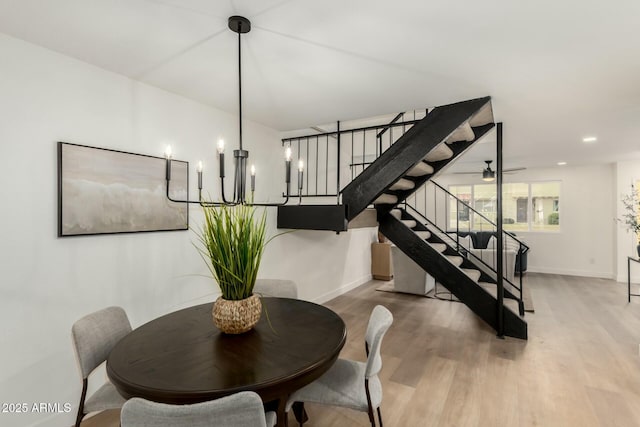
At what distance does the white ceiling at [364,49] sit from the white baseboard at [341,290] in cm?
287

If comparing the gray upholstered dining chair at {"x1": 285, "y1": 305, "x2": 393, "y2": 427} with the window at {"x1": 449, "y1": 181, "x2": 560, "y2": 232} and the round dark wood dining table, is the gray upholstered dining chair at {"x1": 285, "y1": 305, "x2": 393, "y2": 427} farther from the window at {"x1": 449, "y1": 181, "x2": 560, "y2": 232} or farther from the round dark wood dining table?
the window at {"x1": 449, "y1": 181, "x2": 560, "y2": 232}

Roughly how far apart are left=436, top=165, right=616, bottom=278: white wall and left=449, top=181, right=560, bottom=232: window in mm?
180

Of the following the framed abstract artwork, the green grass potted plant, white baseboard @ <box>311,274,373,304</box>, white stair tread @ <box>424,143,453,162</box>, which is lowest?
white baseboard @ <box>311,274,373,304</box>

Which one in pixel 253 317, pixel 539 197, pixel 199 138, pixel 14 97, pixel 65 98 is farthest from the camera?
pixel 539 197

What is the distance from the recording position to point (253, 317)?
1.70 metres

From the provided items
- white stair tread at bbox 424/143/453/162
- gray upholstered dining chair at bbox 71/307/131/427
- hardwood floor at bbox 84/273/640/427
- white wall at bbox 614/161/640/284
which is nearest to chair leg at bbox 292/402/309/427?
hardwood floor at bbox 84/273/640/427

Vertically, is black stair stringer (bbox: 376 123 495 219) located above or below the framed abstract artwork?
above

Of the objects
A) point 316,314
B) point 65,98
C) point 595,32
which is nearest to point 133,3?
point 65,98

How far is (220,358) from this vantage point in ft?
4.63

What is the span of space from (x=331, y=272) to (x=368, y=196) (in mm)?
2359

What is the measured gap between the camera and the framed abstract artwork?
2070 mm

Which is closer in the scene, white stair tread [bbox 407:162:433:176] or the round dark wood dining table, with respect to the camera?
the round dark wood dining table

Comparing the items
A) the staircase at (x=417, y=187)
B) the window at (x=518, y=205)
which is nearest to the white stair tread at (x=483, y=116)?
the staircase at (x=417, y=187)

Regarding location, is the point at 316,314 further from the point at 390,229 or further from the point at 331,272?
the point at 331,272
